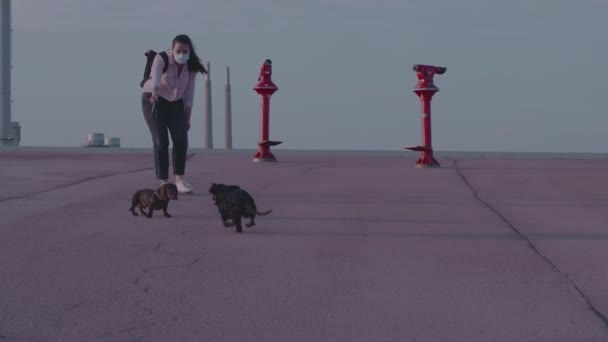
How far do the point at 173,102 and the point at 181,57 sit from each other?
698 mm

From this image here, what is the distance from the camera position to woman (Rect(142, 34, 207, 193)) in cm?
1211

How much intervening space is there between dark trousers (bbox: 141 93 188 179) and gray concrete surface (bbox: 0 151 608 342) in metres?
Result: 0.51

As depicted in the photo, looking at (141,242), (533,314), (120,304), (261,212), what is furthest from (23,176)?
(533,314)

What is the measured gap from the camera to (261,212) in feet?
34.1

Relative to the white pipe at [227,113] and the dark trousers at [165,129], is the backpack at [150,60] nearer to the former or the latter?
the dark trousers at [165,129]

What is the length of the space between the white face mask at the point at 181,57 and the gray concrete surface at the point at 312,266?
1.60 metres

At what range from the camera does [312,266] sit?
771 cm

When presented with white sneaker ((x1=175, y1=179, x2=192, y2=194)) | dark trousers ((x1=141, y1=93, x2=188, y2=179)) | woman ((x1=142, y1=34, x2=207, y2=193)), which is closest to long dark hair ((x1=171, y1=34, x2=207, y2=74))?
woman ((x1=142, y1=34, x2=207, y2=193))

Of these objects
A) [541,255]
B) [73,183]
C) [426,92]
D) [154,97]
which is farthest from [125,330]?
[426,92]

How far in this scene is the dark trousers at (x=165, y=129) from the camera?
1250 centimetres

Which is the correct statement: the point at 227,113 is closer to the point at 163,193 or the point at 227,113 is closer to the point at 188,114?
the point at 188,114

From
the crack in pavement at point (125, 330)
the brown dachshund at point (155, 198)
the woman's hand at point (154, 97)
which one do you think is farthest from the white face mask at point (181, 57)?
the crack in pavement at point (125, 330)

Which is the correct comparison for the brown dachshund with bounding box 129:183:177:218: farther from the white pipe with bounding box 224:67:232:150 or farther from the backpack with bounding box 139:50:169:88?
the white pipe with bounding box 224:67:232:150

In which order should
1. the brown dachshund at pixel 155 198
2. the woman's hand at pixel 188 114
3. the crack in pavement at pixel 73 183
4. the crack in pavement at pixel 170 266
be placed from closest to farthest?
1. the crack in pavement at pixel 170 266
2. the brown dachshund at pixel 155 198
3. the crack in pavement at pixel 73 183
4. the woman's hand at pixel 188 114
